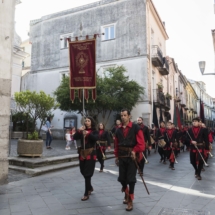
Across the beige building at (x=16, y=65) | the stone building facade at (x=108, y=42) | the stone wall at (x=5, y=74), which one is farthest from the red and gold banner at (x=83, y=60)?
the stone building facade at (x=108, y=42)

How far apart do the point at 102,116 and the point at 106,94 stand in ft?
9.72

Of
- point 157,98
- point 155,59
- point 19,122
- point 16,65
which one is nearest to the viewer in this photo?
point 16,65

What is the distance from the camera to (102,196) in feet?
18.2

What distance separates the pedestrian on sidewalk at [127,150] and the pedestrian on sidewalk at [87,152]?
0.70 m

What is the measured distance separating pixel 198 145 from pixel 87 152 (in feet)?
12.9

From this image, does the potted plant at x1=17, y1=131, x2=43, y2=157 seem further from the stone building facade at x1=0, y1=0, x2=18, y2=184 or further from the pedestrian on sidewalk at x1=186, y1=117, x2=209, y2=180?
the pedestrian on sidewalk at x1=186, y1=117, x2=209, y2=180

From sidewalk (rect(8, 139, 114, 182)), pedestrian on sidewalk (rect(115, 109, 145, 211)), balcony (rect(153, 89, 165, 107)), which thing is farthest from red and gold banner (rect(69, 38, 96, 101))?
balcony (rect(153, 89, 165, 107))

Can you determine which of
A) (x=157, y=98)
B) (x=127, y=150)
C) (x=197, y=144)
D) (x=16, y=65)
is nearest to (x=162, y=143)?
(x=197, y=144)

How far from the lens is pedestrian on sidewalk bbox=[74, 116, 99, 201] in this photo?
548 centimetres

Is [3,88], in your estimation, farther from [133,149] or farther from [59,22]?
[59,22]

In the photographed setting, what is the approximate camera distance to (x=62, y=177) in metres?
7.77

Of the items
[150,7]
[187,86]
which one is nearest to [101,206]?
[150,7]

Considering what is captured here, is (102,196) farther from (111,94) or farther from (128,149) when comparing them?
(111,94)

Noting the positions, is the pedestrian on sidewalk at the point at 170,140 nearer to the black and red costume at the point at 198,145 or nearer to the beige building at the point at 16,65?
the black and red costume at the point at 198,145
